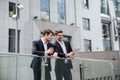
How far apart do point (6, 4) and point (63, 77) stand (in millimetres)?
20953

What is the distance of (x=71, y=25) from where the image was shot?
3419cm

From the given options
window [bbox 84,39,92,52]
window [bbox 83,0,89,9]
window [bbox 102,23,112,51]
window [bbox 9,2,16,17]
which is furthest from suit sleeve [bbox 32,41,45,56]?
window [bbox 102,23,112,51]

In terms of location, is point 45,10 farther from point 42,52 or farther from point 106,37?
point 42,52

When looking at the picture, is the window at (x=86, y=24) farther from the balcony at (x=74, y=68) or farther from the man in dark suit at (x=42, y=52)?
the man in dark suit at (x=42, y=52)

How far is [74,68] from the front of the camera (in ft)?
31.9

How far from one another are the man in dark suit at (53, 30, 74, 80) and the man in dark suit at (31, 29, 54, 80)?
401 mm

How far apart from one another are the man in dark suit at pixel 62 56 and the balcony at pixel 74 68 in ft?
0.79

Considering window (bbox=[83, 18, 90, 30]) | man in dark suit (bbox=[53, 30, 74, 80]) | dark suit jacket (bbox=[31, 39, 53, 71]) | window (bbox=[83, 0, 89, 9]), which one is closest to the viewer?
dark suit jacket (bbox=[31, 39, 53, 71])

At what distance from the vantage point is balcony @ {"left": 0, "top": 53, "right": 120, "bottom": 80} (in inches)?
304

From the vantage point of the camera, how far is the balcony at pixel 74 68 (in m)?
7.72

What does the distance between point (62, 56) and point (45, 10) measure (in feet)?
76.0

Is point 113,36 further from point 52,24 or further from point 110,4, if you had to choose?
point 52,24

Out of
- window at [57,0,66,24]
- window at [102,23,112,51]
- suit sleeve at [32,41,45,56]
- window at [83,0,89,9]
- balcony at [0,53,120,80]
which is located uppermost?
window at [83,0,89,9]

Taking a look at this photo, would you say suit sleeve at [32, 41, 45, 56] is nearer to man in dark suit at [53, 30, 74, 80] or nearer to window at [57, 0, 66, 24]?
man in dark suit at [53, 30, 74, 80]
